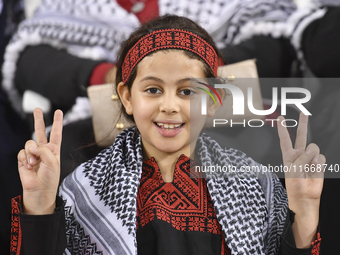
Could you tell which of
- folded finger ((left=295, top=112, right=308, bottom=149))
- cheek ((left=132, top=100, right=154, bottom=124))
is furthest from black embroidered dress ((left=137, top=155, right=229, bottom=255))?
folded finger ((left=295, top=112, right=308, bottom=149))

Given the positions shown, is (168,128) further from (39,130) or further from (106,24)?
(106,24)

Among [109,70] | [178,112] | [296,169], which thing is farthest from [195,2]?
[296,169]

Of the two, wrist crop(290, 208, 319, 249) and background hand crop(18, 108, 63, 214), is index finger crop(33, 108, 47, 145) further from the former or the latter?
wrist crop(290, 208, 319, 249)

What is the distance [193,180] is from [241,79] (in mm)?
385

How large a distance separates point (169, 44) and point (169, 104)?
131 millimetres

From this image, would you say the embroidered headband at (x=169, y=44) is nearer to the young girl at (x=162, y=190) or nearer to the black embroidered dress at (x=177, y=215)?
the young girl at (x=162, y=190)

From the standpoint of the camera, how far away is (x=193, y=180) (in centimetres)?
86

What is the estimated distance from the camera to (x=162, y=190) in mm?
841

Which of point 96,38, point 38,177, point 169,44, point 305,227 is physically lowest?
point 305,227

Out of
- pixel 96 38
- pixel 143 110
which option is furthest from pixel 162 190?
pixel 96 38

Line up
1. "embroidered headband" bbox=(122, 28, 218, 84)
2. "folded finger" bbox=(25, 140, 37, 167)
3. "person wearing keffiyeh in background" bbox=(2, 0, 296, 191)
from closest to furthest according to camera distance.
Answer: "folded finger" bbox=(25, 140, 37, 167) → "embroidered headband" bbox=(122, 28, 218, 84) → "person wearing keffiyeh in background" bbox=(2, 0, 296, 191)

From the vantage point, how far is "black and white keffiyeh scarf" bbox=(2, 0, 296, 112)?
1482mm

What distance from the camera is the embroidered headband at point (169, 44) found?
0.82 m

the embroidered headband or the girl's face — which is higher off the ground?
the embroidered headband
